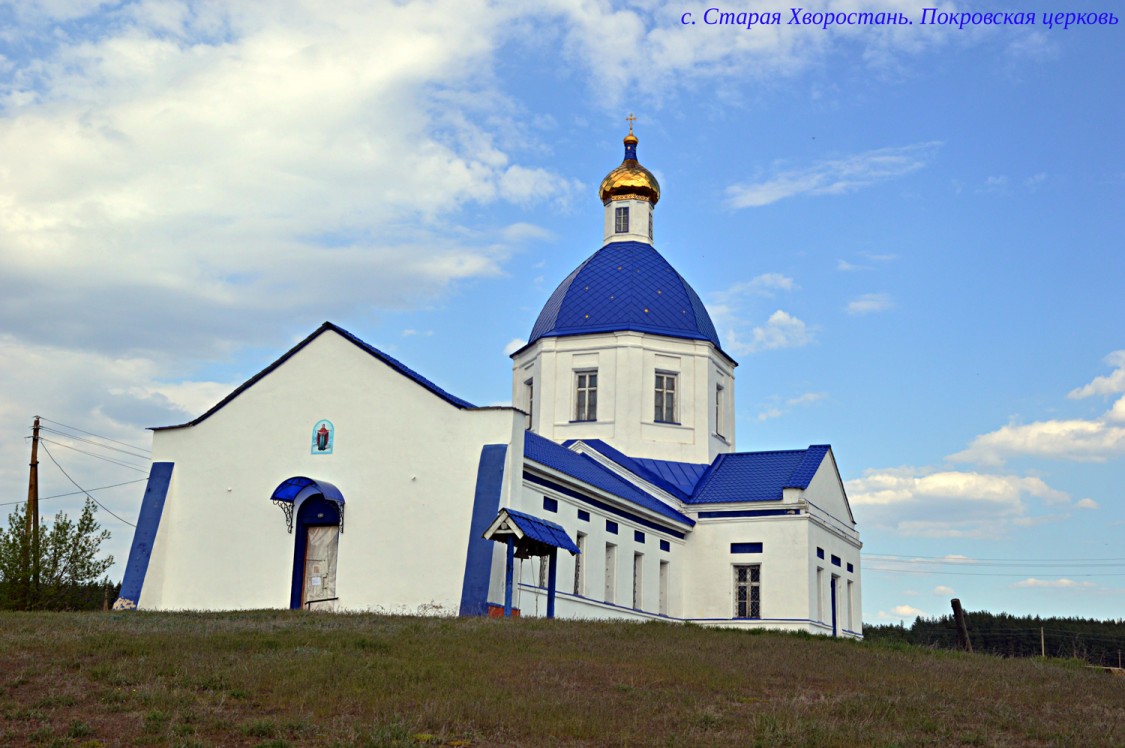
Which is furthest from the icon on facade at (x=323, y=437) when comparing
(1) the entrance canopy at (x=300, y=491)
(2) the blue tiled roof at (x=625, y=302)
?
(2) the blue tiled roof at (x=625, y=302)

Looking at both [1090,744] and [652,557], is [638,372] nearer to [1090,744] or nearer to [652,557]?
[652,557]

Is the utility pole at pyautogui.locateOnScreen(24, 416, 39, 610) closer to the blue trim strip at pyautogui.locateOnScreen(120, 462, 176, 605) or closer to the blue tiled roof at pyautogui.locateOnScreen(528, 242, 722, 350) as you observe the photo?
the blue trim strip at pyautogui.locateOnScreen(120, 462, 176, 605)

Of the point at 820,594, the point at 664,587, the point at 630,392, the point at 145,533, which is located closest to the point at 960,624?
the point at 820,594

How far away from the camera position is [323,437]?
28.0 metres

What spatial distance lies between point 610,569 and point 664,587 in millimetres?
3750

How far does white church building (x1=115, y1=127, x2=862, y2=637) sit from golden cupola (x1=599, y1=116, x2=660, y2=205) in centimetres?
523

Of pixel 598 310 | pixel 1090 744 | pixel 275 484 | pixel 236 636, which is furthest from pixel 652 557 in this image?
pixel 1090 744

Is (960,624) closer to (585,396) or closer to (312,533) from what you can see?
(585,396)

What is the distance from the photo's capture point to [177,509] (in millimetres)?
28891

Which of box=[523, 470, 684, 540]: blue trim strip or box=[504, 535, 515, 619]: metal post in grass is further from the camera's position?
box=[523, 470, 684, 540]: blue trim strip

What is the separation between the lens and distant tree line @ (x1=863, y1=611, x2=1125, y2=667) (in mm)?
61156

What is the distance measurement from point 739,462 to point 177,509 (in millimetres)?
16804

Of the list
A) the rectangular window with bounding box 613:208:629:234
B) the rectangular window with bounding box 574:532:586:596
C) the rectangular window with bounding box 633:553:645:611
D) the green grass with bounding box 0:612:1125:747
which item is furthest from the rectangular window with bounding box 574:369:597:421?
the green grass with bounding box 0:612:1125:747

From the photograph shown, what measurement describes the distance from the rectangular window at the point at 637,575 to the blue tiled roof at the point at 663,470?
8.76ft
